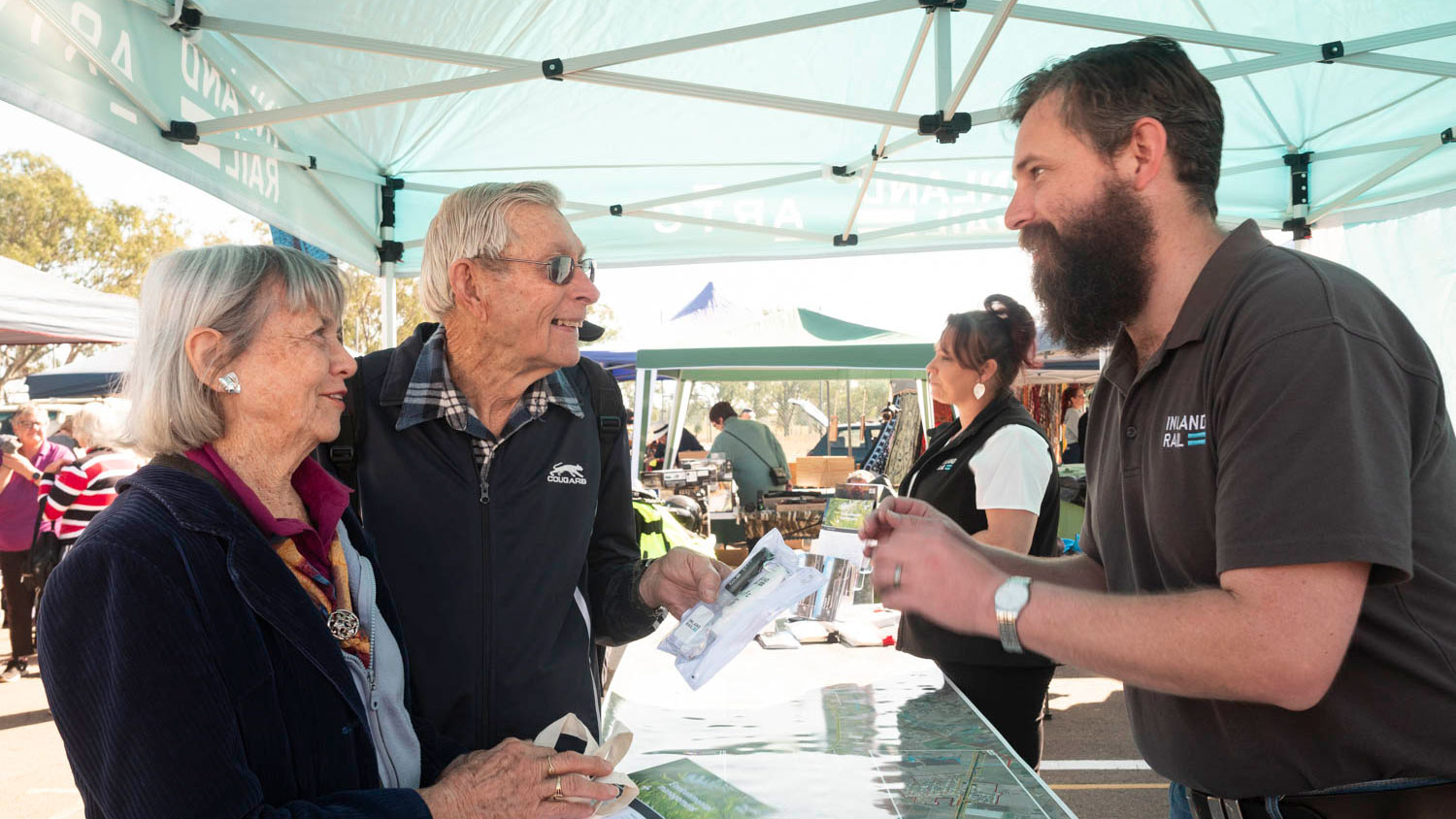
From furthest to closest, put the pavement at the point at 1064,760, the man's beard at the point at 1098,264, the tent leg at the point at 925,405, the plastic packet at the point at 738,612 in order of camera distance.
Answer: the tent leg at the point at 925,405
the pavement at the point at 1064,760
the plastic packet at the point at 738,612
the man's beard at the point at 1098,264

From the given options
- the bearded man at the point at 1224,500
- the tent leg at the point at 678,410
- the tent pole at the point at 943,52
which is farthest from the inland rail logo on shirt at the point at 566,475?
the tent leg at the point at 678,410

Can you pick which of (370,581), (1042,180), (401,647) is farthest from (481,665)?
(1042,180)

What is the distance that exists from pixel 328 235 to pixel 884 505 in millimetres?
4116

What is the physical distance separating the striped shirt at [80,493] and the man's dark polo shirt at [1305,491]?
755cm

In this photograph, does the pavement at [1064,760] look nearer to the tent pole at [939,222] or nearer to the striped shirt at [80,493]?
the striped shirt at [80,493]

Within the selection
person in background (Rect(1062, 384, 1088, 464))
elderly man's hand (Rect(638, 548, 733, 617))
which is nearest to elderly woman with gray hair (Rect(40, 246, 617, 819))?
elderly man's hand (Rect(638, 548, 733, 617))

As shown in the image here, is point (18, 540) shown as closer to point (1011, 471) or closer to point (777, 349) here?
point (777, 349)

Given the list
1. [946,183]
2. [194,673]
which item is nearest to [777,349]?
[946,183]

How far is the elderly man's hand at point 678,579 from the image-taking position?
2.06 meters

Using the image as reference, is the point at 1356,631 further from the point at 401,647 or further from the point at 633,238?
the point at 633,238

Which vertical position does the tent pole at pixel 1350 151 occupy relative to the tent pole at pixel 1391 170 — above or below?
above

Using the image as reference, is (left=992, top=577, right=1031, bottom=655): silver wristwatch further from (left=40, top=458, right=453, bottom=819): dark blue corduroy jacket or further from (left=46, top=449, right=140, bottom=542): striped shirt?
(left=46, top=449, right=140, bottom=542): striped shirt

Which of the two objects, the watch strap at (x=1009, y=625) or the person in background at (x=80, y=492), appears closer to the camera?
the watch strap at (x=1009, y=625)

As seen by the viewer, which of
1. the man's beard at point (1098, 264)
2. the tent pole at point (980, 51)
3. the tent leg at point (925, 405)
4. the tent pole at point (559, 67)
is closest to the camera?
the man's beard at point (1098, 264)
